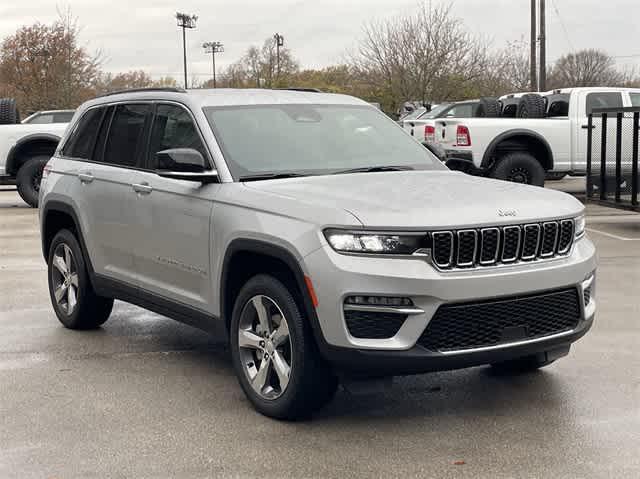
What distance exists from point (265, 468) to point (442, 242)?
4.34 ft

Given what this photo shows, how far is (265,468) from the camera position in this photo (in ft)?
14.7

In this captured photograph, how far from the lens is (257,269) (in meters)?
5.32

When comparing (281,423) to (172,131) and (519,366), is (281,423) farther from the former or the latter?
(172,131)

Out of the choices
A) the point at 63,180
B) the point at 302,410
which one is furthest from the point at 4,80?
the point at 302,410

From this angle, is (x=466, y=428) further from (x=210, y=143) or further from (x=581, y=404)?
(x=210, y=143)

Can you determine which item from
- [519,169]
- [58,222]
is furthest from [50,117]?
[58,222]

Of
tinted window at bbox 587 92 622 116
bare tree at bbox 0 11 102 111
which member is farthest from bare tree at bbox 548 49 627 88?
tinted window at bbox 587 92 622 116

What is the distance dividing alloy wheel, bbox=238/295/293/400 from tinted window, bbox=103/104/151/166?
1765 millimetres

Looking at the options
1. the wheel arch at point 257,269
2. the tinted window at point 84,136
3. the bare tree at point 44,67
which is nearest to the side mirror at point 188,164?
the wheel arch at point 257,269

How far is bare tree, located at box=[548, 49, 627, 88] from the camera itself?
8556 cm

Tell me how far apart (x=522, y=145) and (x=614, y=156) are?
430 cm

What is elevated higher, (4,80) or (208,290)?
(4,80)

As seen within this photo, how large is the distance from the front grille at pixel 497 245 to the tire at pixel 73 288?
341 centimetres

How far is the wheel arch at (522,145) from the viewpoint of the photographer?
17.2 meters
